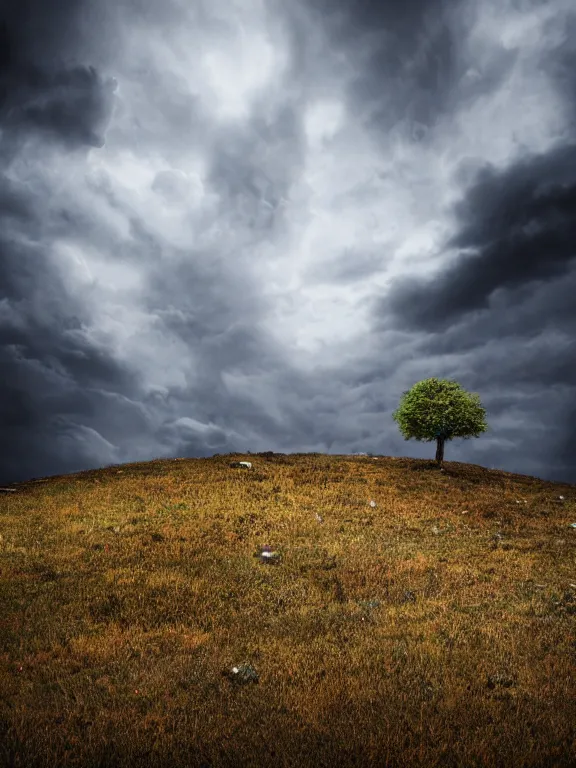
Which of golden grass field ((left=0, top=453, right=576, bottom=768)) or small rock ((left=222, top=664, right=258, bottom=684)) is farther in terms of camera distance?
small rock ((left=222, top=664, right=258, bottom=684))

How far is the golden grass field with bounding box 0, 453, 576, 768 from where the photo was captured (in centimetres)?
646

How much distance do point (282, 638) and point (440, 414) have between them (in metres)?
35.7

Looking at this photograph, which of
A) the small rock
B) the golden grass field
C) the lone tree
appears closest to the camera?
the golden grass field

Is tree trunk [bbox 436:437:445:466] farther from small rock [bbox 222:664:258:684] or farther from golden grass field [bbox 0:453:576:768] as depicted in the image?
small rock [bbox 222:664:258:684]

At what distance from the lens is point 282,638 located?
9969 millimetres

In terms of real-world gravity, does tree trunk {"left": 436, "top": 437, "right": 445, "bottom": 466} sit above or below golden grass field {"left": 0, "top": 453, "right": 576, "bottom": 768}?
above

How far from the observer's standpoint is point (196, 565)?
15.0 m

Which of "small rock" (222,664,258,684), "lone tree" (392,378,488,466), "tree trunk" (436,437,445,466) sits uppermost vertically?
"lone tree" (392,378,488,466)

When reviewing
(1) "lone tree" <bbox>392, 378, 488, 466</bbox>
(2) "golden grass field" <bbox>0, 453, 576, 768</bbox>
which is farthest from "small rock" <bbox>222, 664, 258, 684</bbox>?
(1) "lone tree" <bbox>392, 378, 488, 466</bbox>

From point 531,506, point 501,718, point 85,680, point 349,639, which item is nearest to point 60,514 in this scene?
point 85,680

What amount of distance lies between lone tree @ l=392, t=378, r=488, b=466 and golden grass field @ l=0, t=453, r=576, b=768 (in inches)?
779

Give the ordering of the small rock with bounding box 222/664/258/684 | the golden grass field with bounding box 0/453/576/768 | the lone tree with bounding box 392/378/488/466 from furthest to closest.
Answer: the lone tree with bounding box 392/378/488/466
the small rock with bounding box 222/664/258/684
the golden grass field with bounding box 0/453/576/768

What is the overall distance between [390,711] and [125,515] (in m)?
16.5

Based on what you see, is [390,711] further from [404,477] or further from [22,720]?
[404,477]
